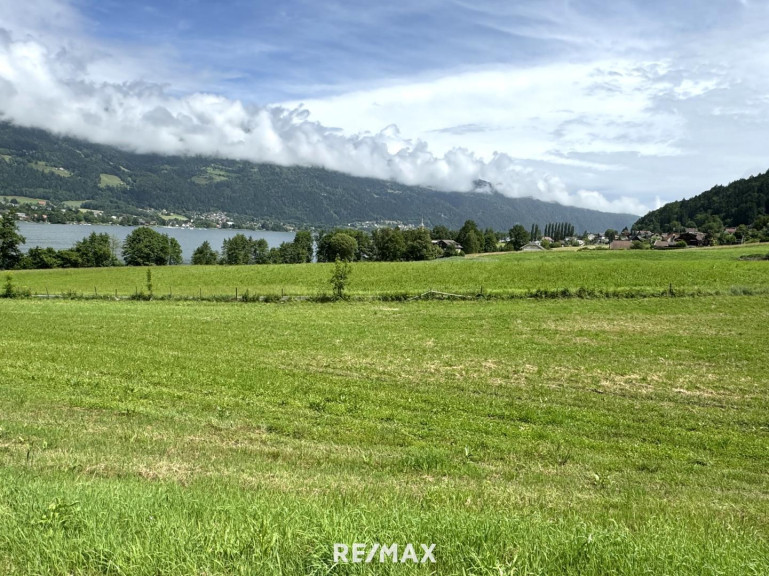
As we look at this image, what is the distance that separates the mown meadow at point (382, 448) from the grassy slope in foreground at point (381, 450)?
0.05 metres

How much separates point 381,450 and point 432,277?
211 ft

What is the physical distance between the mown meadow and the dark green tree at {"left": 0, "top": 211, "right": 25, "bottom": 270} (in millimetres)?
101316

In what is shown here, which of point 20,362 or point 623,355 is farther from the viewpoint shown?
point 623,355

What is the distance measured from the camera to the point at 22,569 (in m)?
3.68

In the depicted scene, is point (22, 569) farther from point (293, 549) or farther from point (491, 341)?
point (491, 341)

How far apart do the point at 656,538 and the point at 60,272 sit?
109876 mm

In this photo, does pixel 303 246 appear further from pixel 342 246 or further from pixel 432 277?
pixel 432 277

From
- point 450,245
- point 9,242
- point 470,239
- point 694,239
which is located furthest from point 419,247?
point 9,242

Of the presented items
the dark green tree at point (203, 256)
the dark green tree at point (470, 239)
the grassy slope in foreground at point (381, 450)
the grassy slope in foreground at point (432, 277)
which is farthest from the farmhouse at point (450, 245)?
the grassy slope in foreground at point (381, 450)

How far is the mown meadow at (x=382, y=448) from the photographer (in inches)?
157

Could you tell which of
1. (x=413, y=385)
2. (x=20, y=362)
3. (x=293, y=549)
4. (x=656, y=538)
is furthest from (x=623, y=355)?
(x=20, y=362)

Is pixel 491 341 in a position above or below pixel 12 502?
below

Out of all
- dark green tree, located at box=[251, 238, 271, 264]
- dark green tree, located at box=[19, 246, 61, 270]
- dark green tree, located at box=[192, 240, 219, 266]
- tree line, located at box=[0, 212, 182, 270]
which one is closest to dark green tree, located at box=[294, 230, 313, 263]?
dark green tree, located at box=[251, 238, 271, 264]

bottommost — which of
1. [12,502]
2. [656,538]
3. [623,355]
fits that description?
[623,355]
